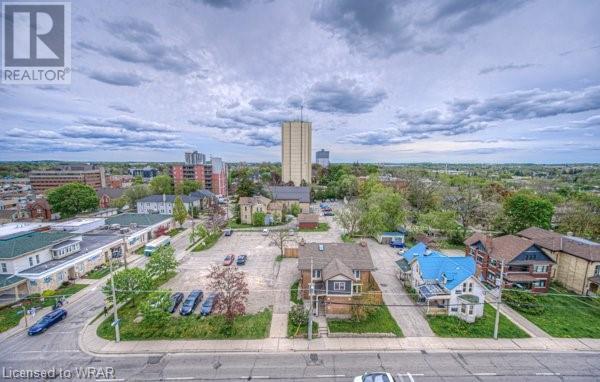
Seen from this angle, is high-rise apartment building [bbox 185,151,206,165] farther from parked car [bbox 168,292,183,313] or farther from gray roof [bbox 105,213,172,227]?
parked car [bbox 168,292,183,313]

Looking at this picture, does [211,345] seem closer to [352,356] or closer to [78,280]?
[352,356]

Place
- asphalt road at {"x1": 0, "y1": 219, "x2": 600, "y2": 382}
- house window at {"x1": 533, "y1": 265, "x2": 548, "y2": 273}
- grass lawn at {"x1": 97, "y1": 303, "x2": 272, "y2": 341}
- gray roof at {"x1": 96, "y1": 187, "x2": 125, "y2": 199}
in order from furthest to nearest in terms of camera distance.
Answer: gray roof at {"x1": 96, "y1": 187, "x2": 125, "y2": 199}
house window at {"x1": 533, "y1": 265, "x2": 548, "y2": 273}
grass lawn at {"x1": 97, "y1": 303, "x2": 272, "y2": 341}
asphalt road at {"x1": 0, "y1": 219, "x2": 600, "y2": 382}

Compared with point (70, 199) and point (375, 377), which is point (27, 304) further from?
point (70, 199)

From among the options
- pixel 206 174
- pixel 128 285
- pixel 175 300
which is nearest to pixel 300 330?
pixel 175 300

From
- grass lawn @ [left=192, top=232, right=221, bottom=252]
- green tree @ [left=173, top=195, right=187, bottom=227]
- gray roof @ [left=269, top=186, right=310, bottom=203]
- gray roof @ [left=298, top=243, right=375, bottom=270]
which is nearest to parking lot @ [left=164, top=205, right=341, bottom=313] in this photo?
grass lawn @ [left=192, top=232, right=221, bottom=252]

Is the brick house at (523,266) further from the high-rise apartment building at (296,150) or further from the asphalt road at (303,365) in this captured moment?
the high-rise apartment building at (296,150)

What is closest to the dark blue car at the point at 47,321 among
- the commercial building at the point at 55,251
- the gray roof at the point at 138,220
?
the commercial building at the point at 55,251

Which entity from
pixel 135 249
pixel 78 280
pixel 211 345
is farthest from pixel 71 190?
pixel 211 345
